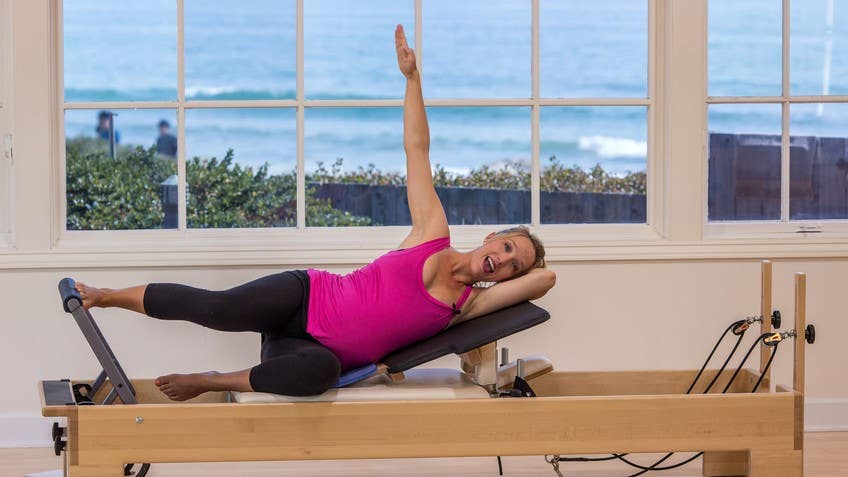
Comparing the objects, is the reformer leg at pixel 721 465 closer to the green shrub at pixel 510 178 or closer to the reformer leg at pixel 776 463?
the reformer leg at pixel 776 463

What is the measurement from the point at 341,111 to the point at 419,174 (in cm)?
95

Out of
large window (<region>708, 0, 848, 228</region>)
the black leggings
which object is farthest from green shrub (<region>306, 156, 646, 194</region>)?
the black leggings

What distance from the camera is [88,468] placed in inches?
101

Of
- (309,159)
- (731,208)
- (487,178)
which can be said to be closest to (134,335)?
(309,159)

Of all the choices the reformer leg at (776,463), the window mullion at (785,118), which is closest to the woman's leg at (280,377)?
the reformer leg at (776,463)

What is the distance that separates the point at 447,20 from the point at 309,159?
77cm

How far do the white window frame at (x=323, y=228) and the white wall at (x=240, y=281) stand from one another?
0.07 metres

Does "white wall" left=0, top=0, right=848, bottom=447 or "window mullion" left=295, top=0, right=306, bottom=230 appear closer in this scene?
"white wall" left=0, top=0, right=848, bottom=447

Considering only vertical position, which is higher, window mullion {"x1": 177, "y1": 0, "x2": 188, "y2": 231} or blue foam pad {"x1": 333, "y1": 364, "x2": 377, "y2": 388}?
window mullion {"x1": 177, "y1": 0, "x2": 188, "y2": 231}

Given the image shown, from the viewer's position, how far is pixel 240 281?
3.79 meters

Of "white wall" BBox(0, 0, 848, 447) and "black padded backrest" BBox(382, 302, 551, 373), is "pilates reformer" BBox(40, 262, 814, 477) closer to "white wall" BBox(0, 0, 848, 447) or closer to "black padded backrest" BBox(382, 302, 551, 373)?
"black padded backrest" BBox(382, 302, 551, 373)

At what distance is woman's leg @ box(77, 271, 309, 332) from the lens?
2.77 metres

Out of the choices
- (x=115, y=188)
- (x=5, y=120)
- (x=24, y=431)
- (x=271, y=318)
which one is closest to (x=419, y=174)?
(x=271, y=318)

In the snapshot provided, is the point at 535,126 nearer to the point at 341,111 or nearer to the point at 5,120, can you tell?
the point at 341,111
